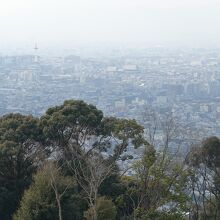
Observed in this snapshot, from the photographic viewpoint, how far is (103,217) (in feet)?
30.6

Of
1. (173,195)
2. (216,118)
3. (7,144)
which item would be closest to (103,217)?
(173,195)

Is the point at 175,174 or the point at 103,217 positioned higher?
the point at 175,174

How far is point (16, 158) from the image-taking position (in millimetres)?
11422

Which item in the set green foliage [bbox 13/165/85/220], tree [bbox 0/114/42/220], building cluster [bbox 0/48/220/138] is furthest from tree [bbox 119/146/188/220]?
building cluster [bbox 0/48/220/138]

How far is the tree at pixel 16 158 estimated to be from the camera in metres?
11.2

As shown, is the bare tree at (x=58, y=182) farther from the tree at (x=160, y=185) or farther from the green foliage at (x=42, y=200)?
the tree at (x=160, y=185)

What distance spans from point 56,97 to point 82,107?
22.7 meters

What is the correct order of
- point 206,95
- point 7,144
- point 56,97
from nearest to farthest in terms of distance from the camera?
point 7,144, point 56,97, point 206,95

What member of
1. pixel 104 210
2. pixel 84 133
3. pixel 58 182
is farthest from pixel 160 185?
pixel 84 133

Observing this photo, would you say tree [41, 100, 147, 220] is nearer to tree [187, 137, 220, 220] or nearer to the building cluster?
tree [187, 137, 220, 220]

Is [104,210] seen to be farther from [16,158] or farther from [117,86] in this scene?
[117,86]

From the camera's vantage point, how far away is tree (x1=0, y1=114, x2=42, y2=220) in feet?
36.6

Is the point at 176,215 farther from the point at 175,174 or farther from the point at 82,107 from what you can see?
the point at 82,107

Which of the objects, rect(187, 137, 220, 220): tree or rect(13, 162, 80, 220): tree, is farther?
rect(187, 137, 220, 220): tree
